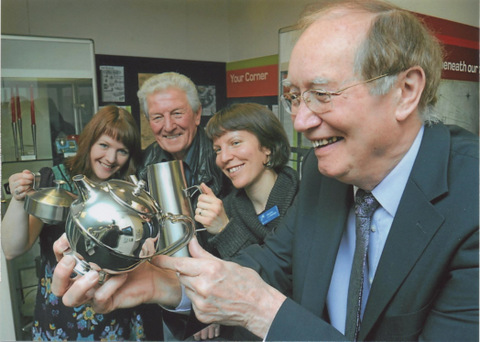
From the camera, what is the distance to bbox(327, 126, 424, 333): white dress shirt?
92 centimetres

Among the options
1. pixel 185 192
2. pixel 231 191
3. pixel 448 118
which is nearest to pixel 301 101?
pixel 185 192

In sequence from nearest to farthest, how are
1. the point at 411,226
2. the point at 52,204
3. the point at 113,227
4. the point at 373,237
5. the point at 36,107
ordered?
the point at 113,227 < the point at 411,226 < the point at 373,237 < the point at 52,204 < the point at 36,107

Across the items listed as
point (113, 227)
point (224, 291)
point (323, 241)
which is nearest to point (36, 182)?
point (113, 227)

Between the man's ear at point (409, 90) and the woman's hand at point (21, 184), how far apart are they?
1.21 metres

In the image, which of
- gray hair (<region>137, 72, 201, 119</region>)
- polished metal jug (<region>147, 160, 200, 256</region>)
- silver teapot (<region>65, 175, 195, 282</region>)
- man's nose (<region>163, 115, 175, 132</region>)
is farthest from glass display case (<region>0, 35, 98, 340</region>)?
silver teapot (<region>65, 175, 195, 282</region>)

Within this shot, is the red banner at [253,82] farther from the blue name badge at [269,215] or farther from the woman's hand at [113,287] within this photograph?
the woman's hand at [113,287]

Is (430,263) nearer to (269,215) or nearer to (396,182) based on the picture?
(396,182)

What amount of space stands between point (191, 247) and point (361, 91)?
1.67ft

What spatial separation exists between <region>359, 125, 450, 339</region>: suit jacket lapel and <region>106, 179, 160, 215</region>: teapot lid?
520 mm

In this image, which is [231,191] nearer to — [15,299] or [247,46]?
[15,299]

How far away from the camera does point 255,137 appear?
5.32ft

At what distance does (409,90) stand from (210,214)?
0.82 metres

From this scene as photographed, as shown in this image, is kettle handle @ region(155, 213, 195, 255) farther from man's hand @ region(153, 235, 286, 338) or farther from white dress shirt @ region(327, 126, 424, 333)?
white dress shirt @ region(327, 126, 424, 333)

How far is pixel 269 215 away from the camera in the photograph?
58.7 inches
